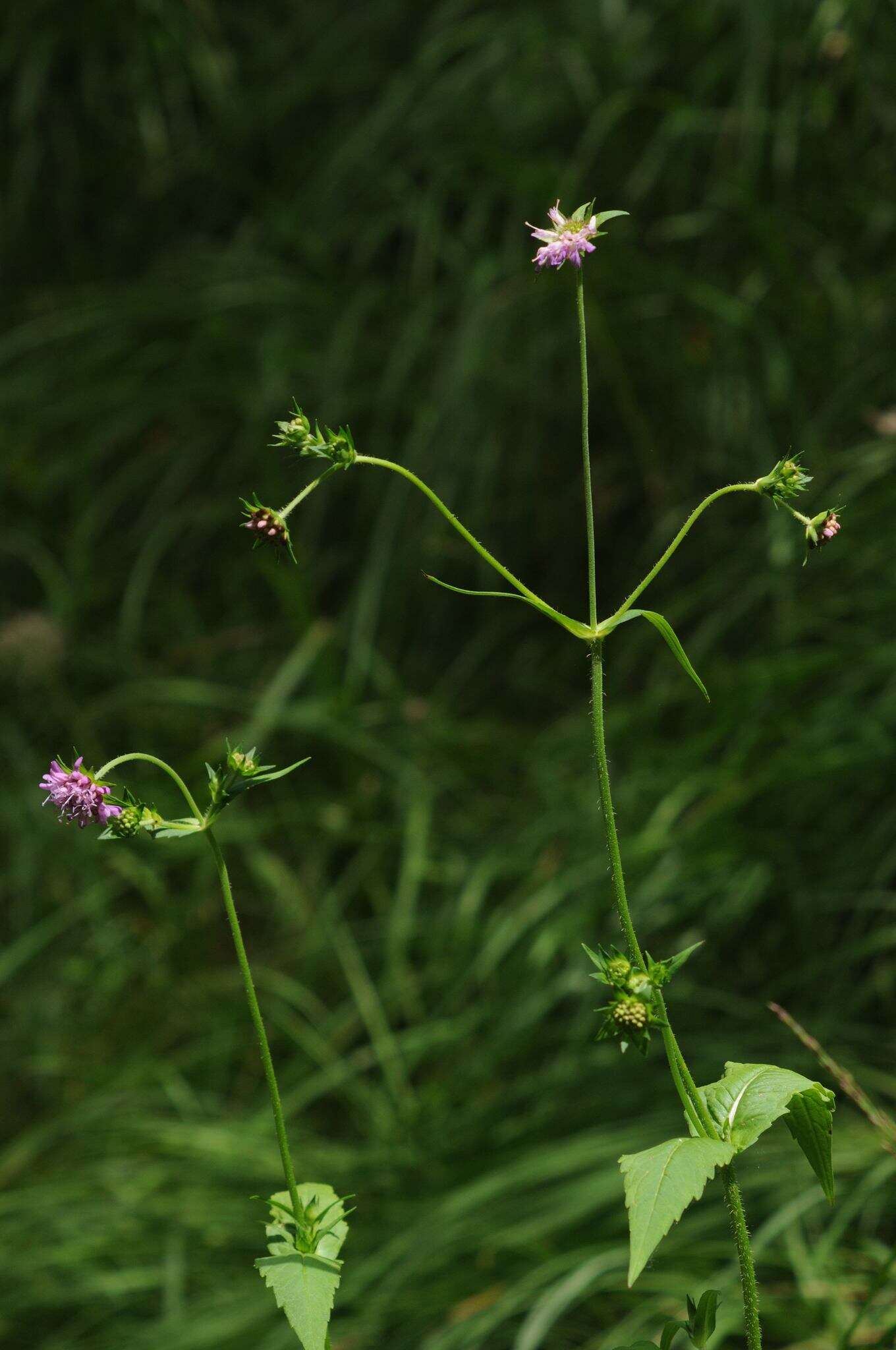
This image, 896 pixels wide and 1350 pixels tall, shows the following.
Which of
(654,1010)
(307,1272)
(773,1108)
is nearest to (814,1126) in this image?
(773,1108)

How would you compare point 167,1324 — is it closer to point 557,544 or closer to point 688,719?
point 688,719

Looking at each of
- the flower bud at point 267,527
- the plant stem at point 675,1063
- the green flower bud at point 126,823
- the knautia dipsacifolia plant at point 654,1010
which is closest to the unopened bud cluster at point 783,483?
the knautia dipsacifolia plant at point 654,1010

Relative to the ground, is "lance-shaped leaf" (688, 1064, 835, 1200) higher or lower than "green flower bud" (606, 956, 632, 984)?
lower

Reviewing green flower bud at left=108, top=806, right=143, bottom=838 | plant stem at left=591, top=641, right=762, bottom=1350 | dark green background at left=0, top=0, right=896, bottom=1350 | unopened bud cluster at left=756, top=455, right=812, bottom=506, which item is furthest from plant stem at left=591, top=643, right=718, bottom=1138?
dark green background at left=0, top=0, right=896, bottom=1350

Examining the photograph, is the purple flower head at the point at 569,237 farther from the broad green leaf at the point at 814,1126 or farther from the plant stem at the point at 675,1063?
the broad green leaf at the point at 814,1126

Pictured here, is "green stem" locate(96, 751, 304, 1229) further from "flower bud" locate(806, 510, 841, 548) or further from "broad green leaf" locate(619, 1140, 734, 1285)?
"flower bud" locate(806, 510, 841, 548)

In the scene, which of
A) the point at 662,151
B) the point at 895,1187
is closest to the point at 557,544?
the point at 662,151

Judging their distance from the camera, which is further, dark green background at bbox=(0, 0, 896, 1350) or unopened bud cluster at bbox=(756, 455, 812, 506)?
dark green background at bbox=(0, 0, 896, 1350)

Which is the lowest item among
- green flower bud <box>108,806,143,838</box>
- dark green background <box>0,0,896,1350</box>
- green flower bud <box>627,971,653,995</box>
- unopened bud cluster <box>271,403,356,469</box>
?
green flower bud <box>627,971,653,995</box>
